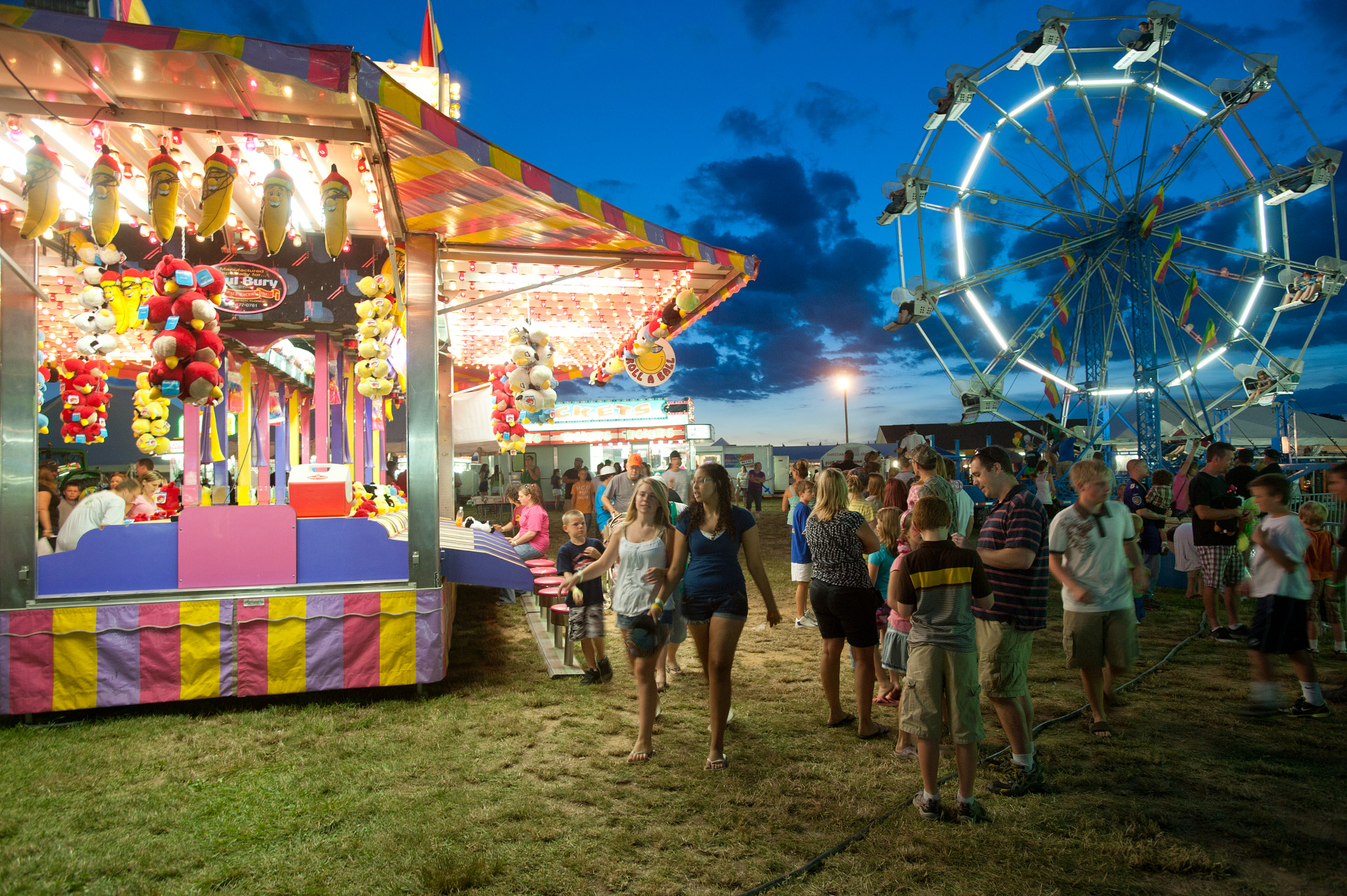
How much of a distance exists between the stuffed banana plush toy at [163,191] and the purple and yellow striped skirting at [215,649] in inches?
87.0

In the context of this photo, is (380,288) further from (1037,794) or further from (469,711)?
(1037,794)

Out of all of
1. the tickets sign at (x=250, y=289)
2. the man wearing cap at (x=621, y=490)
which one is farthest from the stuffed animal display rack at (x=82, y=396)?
the man wearing cap at (x=621, y=490)

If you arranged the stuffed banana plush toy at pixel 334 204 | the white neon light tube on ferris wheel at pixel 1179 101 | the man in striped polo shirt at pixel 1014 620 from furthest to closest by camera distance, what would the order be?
1. the white neon light tube on ferris wheel at pixel 1179 101
2. the stuffed banana plush toy at pixel 334 204
3. the man in striped polo shirt at pixel 1014 620

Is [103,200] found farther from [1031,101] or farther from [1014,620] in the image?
[1031,101]

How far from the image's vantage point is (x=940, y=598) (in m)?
2.94

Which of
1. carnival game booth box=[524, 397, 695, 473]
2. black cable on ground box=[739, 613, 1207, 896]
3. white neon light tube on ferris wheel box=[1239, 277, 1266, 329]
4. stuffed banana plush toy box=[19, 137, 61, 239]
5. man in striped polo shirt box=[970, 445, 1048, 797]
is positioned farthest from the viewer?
carnival game booth box=[524, 397, 695, 473]

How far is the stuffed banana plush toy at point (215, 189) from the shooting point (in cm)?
363

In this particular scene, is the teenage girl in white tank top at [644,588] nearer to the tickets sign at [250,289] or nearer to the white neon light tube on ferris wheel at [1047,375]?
the tickets sign at [250,289]

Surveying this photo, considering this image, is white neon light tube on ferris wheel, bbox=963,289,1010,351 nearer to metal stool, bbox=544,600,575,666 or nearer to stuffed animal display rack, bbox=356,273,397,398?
stuffed animal display rack, bbox=356,273,397,398

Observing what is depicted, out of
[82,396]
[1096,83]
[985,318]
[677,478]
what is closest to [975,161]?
[1096,83]

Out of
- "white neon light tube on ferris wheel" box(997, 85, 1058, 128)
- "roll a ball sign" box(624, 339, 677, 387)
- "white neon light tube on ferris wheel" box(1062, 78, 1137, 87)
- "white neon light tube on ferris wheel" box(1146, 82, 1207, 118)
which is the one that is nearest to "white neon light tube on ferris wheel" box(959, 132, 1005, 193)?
"white neon light tube on ferris wheel" box(997, 85, 1058, 128)

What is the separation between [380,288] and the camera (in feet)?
22.7

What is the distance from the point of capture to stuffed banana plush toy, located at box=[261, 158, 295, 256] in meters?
3.71

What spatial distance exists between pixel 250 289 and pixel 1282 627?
28.1 feet
